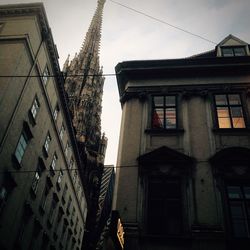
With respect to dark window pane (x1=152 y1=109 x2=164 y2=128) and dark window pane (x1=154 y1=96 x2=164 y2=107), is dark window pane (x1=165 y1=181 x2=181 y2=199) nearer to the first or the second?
dark window pane (x1=152 y1=109 x2=164 y2=128)

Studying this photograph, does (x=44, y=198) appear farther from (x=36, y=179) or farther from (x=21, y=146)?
(x=21, y=146)

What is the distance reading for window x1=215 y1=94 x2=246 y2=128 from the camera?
13.1 metres

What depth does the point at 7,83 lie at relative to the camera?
17.5 meters

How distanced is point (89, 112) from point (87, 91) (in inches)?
286

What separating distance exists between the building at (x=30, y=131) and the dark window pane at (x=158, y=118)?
5074 mm

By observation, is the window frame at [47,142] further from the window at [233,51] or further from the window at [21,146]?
the window at [233,51]

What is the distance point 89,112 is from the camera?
7650cm

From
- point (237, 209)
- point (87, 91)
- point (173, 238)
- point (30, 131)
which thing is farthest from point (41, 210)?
point (87, 91)

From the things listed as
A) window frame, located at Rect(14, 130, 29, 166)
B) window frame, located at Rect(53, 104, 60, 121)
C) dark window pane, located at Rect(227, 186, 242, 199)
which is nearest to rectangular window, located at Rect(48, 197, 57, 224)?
window frame, located at Rect(53, 104, 60, 121)

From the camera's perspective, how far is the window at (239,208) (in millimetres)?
10227

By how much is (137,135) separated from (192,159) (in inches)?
99.3

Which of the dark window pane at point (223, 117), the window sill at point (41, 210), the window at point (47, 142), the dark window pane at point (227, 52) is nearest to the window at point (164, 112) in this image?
the dark window pane at point (223, 117)

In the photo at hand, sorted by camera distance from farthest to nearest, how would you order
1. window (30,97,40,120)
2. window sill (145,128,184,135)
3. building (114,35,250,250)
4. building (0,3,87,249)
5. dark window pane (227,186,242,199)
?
window (30,97,40,120)
building (0,3,87,249)
window sill (145,128,184,135)
dark window pane (227,186,242,199)
building (114,35,250,250)

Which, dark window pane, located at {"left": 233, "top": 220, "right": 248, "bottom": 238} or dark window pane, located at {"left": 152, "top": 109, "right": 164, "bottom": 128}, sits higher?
dark window pane, located at {"left": 152, "top": 109, "right": 164, "bottom": 128}
